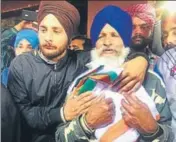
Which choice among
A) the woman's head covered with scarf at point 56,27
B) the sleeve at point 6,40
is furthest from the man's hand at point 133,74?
the sleeve at point 6,40

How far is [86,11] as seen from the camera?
1.45m

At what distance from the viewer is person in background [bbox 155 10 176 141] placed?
4.59ft

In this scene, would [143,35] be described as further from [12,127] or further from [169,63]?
[12,127]

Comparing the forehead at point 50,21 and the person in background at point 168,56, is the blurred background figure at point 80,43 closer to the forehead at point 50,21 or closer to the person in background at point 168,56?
the forehead at point 50,21

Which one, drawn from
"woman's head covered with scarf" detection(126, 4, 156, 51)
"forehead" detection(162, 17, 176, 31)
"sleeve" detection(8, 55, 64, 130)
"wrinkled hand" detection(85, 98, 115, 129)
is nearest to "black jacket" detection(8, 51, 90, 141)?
"sleeve" detection(8, 55, 64, 130)

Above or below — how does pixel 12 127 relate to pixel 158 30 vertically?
below

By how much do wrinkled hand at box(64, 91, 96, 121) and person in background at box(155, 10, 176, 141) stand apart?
258 millimetres

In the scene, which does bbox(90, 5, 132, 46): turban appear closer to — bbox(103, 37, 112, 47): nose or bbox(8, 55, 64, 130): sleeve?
bbox(103, 37, 112, 47): nose

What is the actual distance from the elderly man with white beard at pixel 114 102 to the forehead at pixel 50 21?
13cm

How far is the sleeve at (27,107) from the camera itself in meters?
1.40

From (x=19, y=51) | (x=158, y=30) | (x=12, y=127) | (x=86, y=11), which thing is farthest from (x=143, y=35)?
(x=12, y=127)

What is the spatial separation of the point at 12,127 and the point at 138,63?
49 cm

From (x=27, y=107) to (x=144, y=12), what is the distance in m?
0.54

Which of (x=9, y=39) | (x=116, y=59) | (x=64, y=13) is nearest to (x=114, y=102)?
(x=116, y=59)
